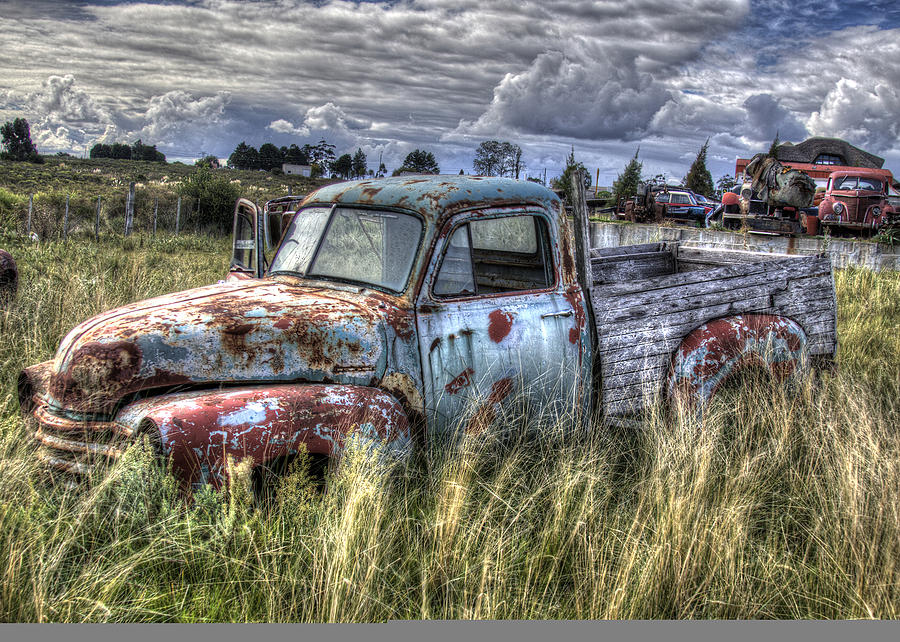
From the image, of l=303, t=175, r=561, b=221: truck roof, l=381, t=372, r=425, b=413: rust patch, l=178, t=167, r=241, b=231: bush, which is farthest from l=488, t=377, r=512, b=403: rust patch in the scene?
l=178, t=167, r=241, b=231: bush

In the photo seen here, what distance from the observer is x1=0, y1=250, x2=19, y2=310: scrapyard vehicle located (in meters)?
5.64

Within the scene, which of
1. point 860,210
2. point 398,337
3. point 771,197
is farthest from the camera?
point 771,197

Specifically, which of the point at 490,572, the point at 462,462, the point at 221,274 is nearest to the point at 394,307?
the point at 462,462

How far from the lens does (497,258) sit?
3.92m

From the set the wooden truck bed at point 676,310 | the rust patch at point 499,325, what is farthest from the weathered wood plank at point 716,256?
the rust patch at point 499,325

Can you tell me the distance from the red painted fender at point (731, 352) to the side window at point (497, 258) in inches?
37.1

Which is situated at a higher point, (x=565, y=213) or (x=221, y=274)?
(x=565, y=213)

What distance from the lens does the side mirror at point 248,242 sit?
151 inches

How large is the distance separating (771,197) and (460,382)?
17940 mm

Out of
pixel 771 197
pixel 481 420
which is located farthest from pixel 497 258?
pixel 771 197

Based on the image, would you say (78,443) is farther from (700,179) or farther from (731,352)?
(700,179)

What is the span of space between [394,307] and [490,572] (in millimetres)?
1261

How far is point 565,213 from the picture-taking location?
11.8 ft

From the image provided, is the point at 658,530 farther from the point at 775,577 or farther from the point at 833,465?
the point at 833,465
